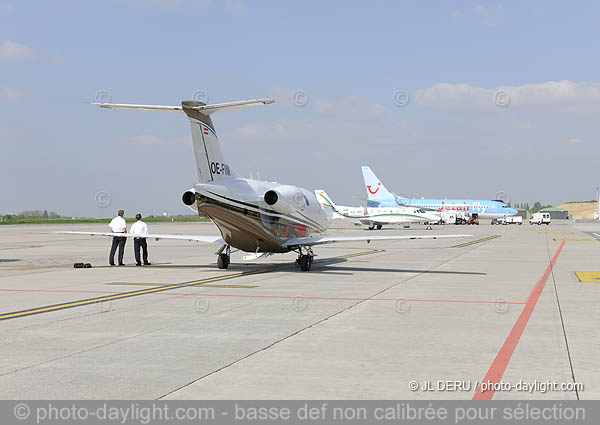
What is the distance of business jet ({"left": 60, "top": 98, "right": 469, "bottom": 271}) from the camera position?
19.5 metres

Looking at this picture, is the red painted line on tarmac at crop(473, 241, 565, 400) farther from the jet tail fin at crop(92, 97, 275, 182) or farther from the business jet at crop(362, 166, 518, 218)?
the business jet at crop(362, 166, 518, 218)

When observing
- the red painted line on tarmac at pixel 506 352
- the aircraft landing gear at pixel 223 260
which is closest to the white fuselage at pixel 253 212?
the aircraft landing gear at pixel 223 260

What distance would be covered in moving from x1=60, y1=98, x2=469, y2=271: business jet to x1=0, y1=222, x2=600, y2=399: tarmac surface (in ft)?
6.81

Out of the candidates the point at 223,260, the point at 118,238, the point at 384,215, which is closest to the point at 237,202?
the point at 223,260

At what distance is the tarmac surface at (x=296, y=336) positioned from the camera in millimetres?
6957

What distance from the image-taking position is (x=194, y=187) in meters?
19.5

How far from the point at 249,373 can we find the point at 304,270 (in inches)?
601

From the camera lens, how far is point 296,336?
9.91m

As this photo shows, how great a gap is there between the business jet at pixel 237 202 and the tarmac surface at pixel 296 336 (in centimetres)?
207

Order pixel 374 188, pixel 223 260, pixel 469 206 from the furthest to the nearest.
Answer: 1. pixel 469 206
2. pixel 374 188
3. pixel 223 260

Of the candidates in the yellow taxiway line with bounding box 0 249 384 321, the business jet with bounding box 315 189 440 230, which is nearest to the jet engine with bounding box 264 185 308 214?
the yellow taxiway line with bounding box 0 249 384 321

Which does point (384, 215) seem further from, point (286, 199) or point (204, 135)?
point (204, 135)

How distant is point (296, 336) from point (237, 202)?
1076 centimetres
